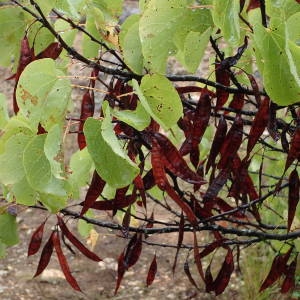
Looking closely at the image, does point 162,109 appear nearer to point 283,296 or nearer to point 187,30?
point 187,30

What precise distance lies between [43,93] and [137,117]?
14cm

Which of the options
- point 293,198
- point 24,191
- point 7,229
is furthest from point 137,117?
point 7,229

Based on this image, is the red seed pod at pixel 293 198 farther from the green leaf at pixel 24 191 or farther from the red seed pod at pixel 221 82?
the green leaf at pixel 24 191

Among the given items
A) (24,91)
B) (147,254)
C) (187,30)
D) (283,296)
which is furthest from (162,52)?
→ (147,254)

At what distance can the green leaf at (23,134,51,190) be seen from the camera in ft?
2.82

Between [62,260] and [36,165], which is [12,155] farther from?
[62,260]

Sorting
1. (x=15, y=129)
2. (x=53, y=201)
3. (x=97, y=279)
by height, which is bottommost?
(x=97, y=279)

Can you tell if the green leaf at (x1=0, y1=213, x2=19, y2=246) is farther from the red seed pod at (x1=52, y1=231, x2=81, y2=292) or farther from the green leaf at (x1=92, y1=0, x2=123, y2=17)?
the green leaf at (x1=92, y1=0, x2=123, y2=17)

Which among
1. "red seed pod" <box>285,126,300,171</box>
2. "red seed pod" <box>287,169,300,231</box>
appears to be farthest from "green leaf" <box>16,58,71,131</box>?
"red seed pod" <box>287,169,300,231</box>

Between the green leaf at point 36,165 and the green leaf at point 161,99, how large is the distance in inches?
6.2

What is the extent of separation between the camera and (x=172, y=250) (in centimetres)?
339

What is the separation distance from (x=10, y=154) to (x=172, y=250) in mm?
2541

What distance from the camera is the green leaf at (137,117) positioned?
834 millimetres

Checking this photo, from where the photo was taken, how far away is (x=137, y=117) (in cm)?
86
